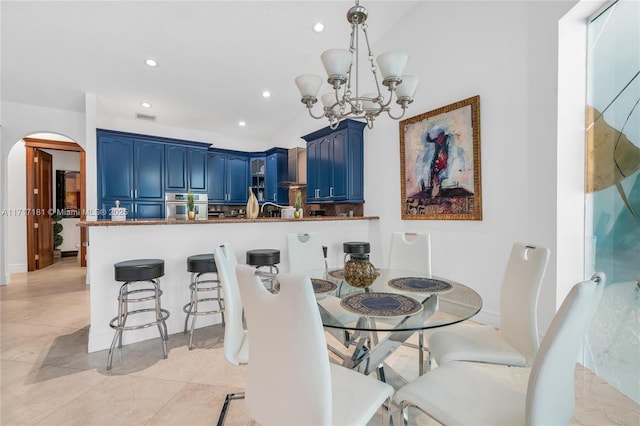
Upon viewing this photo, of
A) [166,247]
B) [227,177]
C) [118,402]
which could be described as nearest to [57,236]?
[227,177]

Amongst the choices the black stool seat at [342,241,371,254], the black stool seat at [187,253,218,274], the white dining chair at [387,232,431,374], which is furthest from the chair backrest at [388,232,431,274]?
the black stool seat at [187,253,218,274]

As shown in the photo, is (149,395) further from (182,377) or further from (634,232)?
(634,232)

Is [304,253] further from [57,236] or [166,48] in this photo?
[57,236]

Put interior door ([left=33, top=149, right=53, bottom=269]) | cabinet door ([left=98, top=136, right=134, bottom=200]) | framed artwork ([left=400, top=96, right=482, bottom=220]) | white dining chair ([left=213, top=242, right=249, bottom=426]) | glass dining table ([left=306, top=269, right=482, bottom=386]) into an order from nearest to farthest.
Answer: glass dining table ([left=306, top=269, right=482, bottom=386]) < white dining chair ([left=213, top=242, right=249, bottom=426]) < framed artwork ([left=400, top=96, right=482, bottom=220]) < cabinet door ([left=98, top=136, right=134, bottom=200]) < interior door ([left=33, top=149, right=53, bottom=269])

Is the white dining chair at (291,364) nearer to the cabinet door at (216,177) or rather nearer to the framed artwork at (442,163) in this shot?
the framed artwork at (442,163)

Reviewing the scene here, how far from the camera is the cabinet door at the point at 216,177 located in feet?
19.9

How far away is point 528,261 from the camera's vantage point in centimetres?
162

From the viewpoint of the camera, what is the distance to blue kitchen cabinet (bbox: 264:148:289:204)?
616cm

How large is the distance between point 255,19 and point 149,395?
3.96 meters

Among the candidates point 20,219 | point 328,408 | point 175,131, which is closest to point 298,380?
point 328,408

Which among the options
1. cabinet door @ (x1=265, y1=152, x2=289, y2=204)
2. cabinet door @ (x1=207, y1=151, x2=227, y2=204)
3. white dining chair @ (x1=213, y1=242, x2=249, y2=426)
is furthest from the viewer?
cabinet door @ (x1=265, y1=152, x2=289, y2=204)

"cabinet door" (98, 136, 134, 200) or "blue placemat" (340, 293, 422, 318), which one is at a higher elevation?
"cabinet door" (98, 136, 134, 200)

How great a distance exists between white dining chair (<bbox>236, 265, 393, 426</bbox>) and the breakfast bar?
210cm

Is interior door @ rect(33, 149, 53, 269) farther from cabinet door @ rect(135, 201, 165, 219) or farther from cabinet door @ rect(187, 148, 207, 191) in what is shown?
cabinet door @ rect(187, 148, 207, 191)
